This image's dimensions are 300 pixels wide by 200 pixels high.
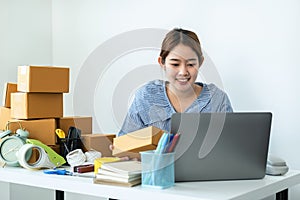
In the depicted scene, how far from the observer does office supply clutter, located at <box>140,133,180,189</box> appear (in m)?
1.33

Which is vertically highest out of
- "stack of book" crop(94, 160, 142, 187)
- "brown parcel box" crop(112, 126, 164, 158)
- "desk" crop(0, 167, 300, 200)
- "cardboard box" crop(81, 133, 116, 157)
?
"brown parcel box" crop(112, 126, 164, 158)

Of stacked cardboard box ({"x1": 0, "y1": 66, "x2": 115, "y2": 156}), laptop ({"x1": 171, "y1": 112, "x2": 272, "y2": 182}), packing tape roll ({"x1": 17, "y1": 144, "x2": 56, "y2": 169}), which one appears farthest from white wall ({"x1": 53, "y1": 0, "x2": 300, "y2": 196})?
laptop ({"x1": 171, "y1": 112, "x2": 272, "y2": 182})

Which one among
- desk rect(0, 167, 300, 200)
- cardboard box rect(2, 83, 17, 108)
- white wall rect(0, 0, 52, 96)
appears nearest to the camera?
desk rect(0, 167, 300, 200)

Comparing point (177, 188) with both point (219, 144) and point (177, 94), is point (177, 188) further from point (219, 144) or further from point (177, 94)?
point (177, 94)

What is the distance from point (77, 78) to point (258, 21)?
43.6 inches

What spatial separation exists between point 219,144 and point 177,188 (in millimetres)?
188

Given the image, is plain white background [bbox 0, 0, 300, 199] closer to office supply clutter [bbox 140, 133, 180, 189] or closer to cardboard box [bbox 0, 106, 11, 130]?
cardboard box [bbox 0, 106, 11, 130]

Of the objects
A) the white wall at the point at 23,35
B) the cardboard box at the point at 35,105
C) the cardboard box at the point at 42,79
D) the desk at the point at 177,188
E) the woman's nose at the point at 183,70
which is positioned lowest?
the desk at the point at 177,188

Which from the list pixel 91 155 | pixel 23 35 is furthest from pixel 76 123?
pixel 23 35

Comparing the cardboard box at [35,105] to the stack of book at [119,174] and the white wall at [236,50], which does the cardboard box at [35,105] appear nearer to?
the white wall at [236,50]

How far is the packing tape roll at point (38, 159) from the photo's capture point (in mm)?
1680

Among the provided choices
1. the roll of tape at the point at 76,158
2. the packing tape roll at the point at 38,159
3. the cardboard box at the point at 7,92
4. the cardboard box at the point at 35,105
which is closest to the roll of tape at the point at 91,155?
the roll of tape at the point at 76,158

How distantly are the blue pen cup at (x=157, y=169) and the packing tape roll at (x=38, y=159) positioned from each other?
1.56 feet

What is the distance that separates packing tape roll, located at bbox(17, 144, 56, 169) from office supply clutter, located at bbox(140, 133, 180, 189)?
0.48 metres
